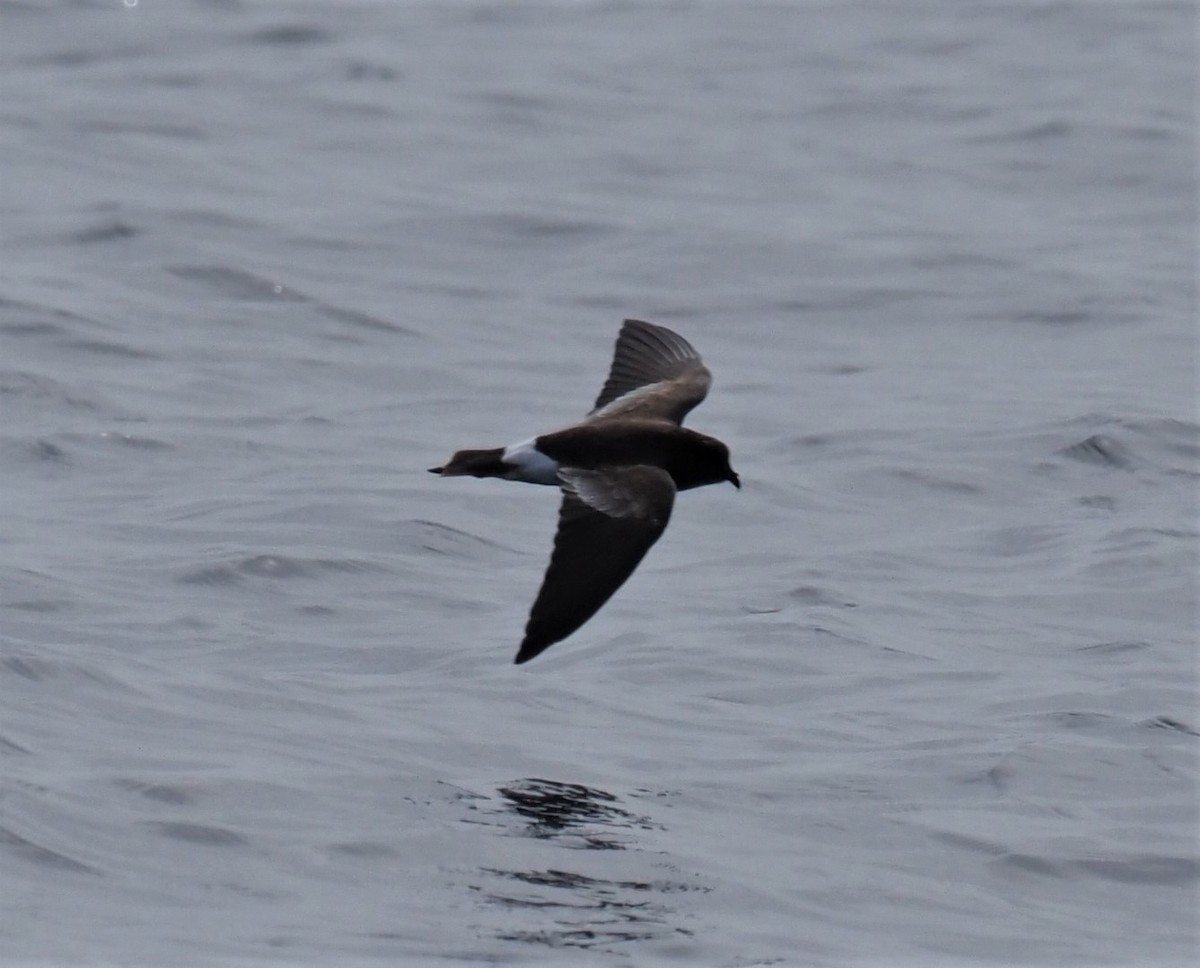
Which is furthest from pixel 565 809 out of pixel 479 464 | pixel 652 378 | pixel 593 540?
pixel 652 378

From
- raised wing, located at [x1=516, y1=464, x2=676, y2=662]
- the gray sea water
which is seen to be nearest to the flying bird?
A: raised wing, located at [x1=516, y1=464, x2=676, y2=662]

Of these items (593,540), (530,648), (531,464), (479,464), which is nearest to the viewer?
(530,648)

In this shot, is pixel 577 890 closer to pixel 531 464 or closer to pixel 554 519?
pixel 531 464

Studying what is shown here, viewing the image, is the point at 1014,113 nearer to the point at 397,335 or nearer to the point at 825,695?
the point at 397,335

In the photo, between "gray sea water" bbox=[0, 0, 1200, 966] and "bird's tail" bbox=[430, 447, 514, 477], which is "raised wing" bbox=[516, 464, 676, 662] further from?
"gray sea water" bbox=[0, 0, 1200, 966]

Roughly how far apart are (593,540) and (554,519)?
3.63 m

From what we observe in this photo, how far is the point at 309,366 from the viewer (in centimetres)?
1302

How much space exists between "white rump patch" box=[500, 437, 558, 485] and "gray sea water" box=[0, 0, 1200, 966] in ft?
2.64

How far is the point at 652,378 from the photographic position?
9.13 m

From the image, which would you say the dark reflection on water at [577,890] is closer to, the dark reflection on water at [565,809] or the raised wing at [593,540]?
the dark reflection on water at [565,809]

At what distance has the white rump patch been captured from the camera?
25.3ft

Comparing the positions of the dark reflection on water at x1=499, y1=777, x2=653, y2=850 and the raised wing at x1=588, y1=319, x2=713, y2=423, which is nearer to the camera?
the dark reflection on water at x1=499, y1=777, x2=653, y2=850

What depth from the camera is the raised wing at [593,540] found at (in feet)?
22.1

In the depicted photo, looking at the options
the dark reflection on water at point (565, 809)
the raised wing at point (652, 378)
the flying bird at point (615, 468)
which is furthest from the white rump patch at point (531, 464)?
the dark reflection on water at point (565, 809)
